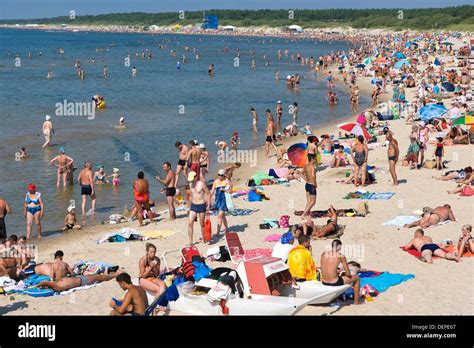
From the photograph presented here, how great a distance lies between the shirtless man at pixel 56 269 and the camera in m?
10.7

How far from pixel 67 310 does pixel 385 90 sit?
33.1 m

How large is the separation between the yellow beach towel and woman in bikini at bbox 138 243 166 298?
1869 millimetres

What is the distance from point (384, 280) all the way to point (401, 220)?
3.62 metres

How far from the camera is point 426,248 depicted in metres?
11.4

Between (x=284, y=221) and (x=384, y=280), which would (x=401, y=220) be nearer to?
(x=284, y=221)

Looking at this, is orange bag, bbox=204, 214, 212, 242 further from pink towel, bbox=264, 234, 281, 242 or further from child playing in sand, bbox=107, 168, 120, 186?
child playing in sand, bbox=107, 168, 120, 186

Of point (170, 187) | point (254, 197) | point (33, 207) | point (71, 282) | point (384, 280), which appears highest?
point (170, 187)

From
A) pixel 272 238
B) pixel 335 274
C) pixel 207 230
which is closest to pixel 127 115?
pixel 207 230

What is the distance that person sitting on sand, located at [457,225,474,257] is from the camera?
1116cm

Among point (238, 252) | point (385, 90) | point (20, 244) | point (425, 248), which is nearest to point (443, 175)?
point (425, 248)

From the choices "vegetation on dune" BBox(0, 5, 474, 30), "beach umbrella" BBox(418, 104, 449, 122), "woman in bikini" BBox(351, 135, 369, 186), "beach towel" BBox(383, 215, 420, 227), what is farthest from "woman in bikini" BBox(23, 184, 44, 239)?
"vegetation on dune" BBox(0, 5, 474, 30)

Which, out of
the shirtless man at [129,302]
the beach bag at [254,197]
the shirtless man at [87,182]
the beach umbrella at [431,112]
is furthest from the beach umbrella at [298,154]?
the shirtless man at [129,302]

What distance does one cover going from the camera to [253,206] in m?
15.8

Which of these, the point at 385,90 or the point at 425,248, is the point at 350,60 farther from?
the point at 425,248
